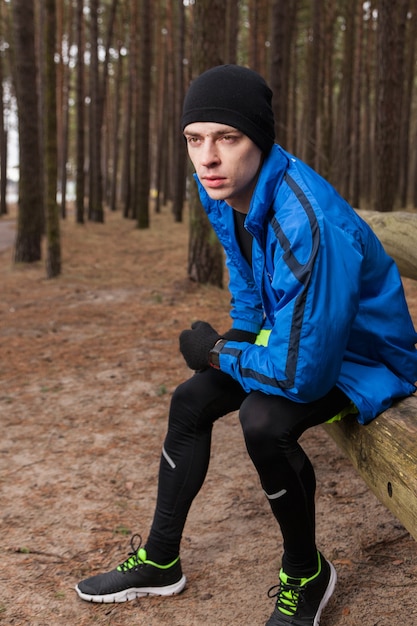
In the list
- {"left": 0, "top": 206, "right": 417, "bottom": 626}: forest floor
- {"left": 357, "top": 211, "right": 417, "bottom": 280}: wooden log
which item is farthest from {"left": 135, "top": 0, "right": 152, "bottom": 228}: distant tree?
{"left": 357, "top": 211, "right": 417, "bottom": 280}: wooden log

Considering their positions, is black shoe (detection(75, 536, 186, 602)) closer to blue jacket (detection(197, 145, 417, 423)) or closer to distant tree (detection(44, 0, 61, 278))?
blue jacket (detection(197, 145, 417, 423))

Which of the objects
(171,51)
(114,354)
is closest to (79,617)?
(114,354)

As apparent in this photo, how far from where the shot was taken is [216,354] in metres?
2.34

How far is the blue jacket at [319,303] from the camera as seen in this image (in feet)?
6.38

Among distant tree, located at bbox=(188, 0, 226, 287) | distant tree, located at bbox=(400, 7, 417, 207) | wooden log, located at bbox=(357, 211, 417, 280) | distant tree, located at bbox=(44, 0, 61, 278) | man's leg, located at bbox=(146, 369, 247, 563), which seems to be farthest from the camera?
distant tree, located at bbox=(400, 7, 417, 207)

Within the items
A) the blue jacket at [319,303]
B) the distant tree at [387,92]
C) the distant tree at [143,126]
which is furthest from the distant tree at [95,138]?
the blue jacket at [319,303]

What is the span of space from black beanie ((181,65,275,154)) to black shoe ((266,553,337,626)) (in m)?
1.50

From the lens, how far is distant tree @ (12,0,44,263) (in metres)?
11.6

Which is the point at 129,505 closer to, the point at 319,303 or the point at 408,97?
the point at 319,303

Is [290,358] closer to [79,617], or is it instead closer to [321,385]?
[321,385]

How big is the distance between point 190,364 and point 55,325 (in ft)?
16.8

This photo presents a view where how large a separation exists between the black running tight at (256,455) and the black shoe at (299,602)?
1.5 inches

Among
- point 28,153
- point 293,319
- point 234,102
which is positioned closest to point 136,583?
point 293,319

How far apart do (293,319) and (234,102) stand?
76 centimetres
